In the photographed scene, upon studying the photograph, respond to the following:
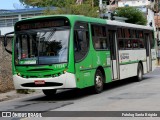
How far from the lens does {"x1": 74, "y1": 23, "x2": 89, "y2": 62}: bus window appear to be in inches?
564

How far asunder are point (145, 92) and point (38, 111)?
16.7 ft

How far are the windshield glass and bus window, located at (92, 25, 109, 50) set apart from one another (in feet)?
6.52

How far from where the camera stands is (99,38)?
16375 mm

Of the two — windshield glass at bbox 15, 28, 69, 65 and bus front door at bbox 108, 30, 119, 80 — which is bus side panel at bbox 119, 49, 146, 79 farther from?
windshield glass at bbox 15, 28, 69, 65

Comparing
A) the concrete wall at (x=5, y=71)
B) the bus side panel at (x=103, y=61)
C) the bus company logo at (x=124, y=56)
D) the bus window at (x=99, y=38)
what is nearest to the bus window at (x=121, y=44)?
the bus company logo at (x=124, y=56)

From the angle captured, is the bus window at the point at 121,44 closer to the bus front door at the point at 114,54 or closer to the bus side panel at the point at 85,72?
the bus front door at the point at 114,54

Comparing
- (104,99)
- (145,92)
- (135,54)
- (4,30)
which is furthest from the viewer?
(4,30)

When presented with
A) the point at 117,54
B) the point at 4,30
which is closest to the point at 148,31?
the point at 117,54

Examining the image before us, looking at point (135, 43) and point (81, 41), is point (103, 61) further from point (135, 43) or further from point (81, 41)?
point (135, 43)

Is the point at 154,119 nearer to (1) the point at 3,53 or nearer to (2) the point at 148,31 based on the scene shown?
(1) the point at 3,53

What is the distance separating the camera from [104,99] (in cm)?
1378

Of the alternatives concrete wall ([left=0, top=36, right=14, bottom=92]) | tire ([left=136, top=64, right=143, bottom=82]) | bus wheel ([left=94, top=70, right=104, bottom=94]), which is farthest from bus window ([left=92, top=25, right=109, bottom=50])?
concrete wall ([left=0, top=36, right=14, bottom=92])

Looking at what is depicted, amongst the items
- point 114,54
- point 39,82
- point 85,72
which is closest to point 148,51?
point 114,54

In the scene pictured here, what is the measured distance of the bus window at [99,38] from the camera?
15962mm
